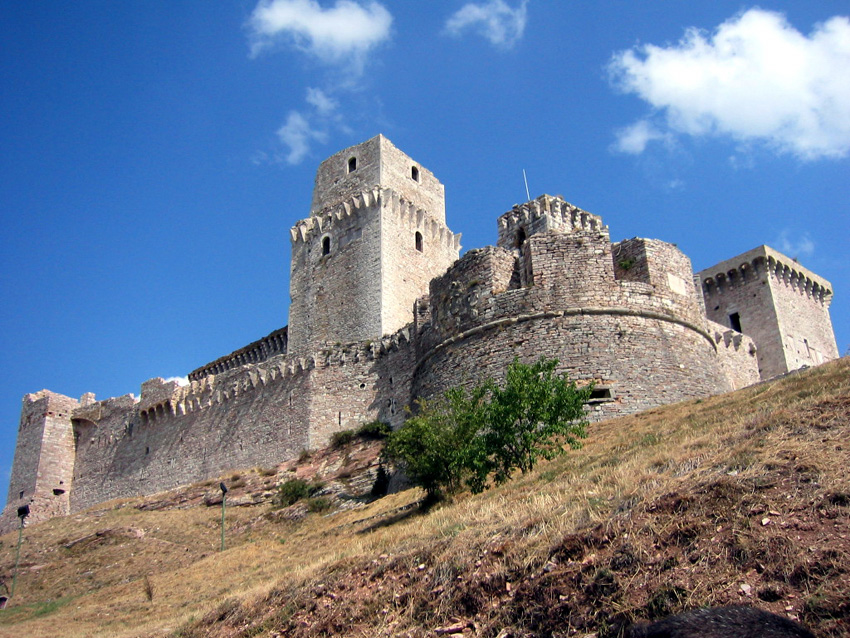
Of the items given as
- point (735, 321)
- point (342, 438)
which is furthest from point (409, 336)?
point (735, 321)

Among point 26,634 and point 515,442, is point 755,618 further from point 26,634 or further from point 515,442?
point 26,634

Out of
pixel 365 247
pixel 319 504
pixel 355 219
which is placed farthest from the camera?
pixel 355 219

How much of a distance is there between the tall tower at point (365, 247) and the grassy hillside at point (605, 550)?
733 inches

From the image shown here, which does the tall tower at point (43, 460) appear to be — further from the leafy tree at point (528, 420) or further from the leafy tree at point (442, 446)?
the leafy tree at point (528, 420)

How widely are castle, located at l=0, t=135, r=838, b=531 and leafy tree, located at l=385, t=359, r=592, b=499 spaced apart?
10.5ft

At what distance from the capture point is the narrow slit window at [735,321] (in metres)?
35.7

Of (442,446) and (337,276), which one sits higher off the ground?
(337,276)

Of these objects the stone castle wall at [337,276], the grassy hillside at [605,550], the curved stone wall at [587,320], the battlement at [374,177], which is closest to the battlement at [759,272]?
the battlement at [374,177]

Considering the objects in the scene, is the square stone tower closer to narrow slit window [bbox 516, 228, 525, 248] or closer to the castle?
the castle

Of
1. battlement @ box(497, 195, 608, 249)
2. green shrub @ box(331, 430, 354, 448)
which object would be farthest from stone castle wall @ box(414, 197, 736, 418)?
green shrub @ box(331, 430, 354, 448)

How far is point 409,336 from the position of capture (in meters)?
25.5

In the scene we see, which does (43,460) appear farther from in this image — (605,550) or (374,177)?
(605,550)

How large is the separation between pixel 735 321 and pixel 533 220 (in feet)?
→ 56.7

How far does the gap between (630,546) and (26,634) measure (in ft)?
37.7
